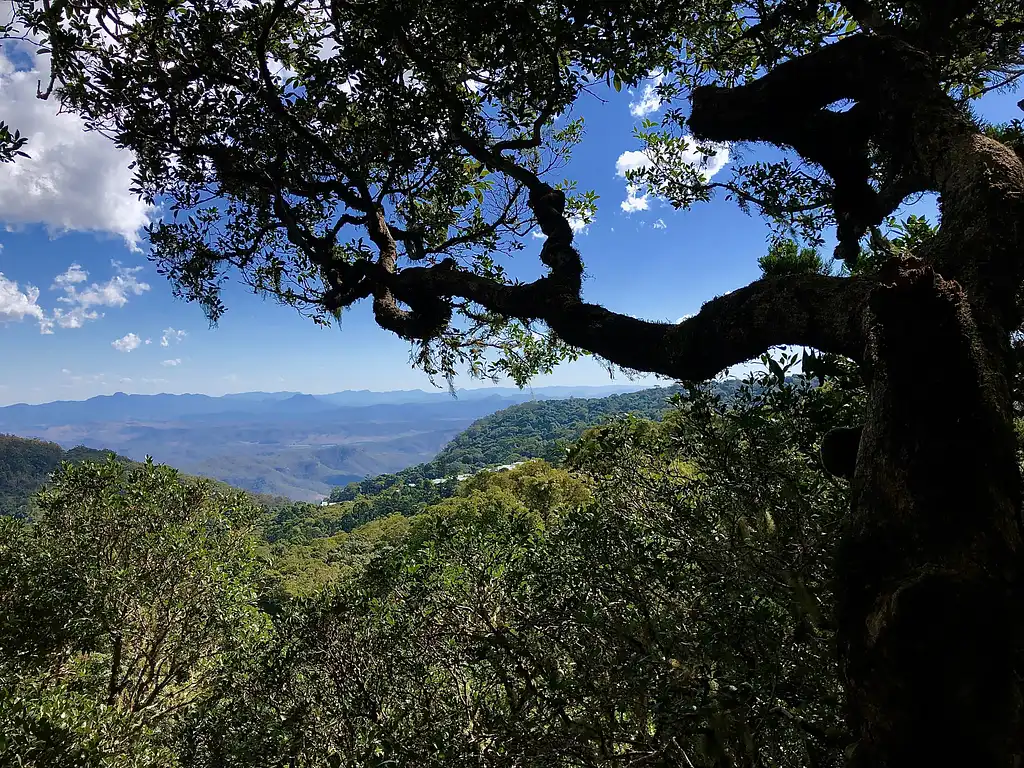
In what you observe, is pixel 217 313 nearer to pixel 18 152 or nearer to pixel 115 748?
pixel 18 152

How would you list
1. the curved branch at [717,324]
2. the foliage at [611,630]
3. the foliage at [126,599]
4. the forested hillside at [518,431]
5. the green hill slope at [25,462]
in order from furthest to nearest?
the forested hillside at [518,431], the green hill slope at [25,462], the foliage at [126,599], the foliage at [611,630], the curved branch at [717,324]

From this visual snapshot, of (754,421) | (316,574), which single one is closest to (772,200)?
(754,421)

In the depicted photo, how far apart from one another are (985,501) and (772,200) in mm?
4464

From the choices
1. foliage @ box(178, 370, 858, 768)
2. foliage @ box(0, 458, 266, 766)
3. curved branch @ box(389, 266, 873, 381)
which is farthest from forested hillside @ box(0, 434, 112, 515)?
curved branch @ box(389, 266, 873, 381)

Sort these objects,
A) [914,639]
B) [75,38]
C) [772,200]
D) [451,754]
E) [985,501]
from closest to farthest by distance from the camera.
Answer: [914,639] → [985,501] → [451,754] → [75,38] → [772,200]

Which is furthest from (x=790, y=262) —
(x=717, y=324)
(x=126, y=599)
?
(x=126, y=599)

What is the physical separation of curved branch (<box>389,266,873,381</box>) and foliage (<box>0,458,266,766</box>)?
6389mm

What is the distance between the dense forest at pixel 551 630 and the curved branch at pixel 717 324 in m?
0.69

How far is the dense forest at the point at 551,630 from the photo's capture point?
265 centimetres

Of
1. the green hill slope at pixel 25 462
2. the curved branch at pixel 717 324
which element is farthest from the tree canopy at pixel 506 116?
the green hill slope at pixel 25 462

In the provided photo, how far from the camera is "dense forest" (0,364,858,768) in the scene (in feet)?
8.70

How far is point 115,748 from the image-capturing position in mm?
5273

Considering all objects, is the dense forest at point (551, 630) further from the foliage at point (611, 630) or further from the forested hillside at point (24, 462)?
the forested hillside at point (24, 462)

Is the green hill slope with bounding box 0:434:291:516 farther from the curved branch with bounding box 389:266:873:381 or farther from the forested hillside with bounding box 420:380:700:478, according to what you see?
the curved branch with bounding box 389:266:873:381
